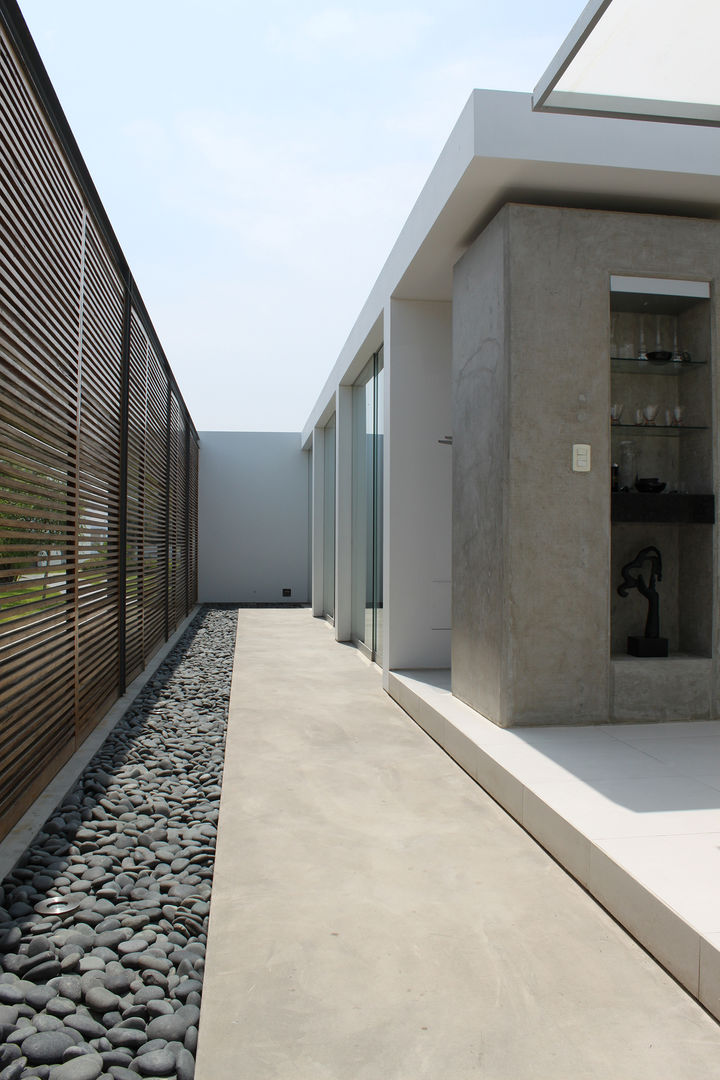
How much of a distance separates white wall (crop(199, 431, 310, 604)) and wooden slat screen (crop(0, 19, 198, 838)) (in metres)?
8.39

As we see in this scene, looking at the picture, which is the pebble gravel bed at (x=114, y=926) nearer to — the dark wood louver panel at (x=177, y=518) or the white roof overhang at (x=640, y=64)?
the white roof overhang at (x=640, y=64)

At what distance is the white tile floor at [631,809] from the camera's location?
1.94 metres

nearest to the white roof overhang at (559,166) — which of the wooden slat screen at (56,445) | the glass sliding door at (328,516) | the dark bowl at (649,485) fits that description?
the dark bowl at (649,485)

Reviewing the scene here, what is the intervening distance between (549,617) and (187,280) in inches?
345

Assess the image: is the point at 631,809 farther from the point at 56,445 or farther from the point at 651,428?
the point at 56,445

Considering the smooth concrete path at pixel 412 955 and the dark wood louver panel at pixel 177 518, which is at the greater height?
the dark wood louver panel at pixel 177 518

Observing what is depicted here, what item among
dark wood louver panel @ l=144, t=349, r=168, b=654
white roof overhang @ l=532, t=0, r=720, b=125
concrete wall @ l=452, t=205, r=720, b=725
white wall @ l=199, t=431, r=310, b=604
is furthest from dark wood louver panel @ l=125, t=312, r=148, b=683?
white wall @ l=199, t=431, r=310, b=604

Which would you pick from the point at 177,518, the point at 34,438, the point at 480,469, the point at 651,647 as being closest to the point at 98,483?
the point at 34,438

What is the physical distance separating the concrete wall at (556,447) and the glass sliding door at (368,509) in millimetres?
3029

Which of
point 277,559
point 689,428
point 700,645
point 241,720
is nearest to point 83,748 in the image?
point 241,720

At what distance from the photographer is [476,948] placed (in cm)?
204

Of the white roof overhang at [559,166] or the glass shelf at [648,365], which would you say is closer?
the white roof overhang at [559,166]

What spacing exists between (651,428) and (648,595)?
3.02 ft

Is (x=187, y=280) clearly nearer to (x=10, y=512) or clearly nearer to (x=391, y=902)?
(x=10, y=512)
